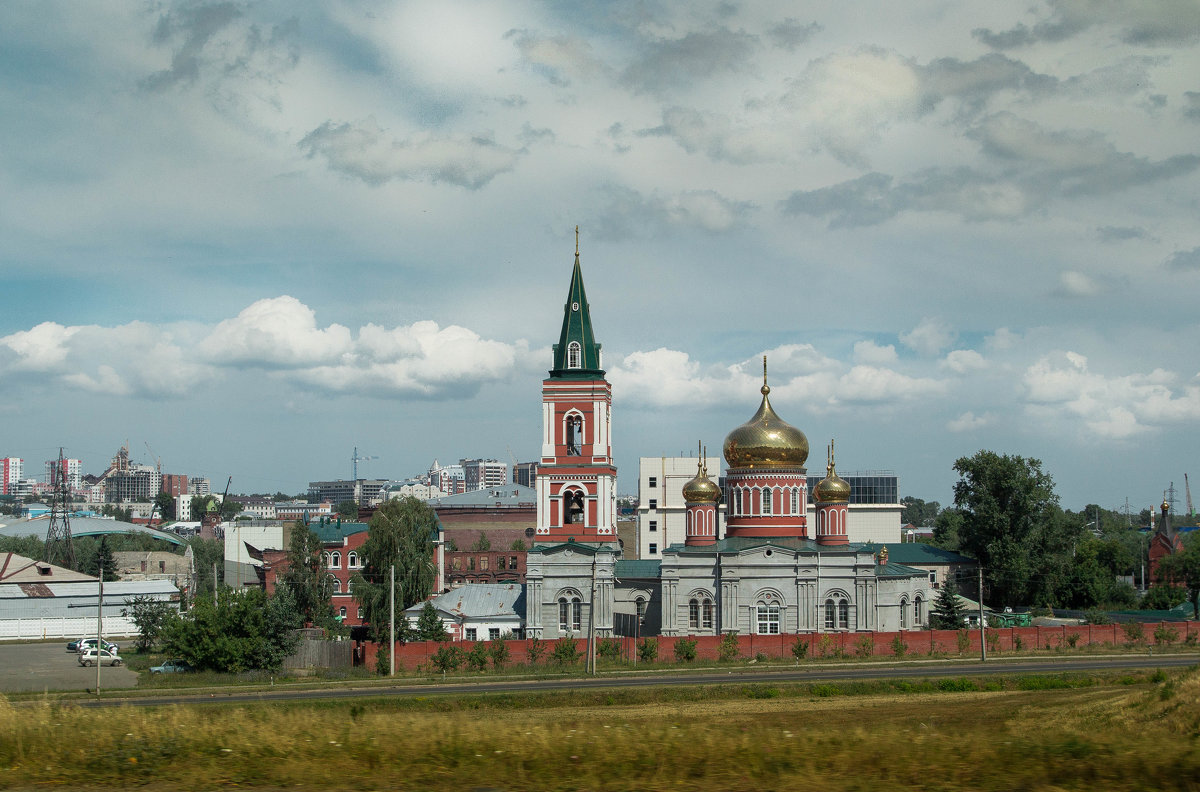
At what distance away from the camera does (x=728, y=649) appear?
183 feet

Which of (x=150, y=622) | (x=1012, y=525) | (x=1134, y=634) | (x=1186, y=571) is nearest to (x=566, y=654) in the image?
(x=150, y=622)

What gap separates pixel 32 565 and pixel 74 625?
1086 centimetres

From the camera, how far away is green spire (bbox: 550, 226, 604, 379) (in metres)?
64.6

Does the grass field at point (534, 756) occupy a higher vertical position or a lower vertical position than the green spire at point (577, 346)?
lower

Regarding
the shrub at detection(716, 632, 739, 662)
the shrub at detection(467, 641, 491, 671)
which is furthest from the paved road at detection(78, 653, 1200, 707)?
the shrub at detection(467, 641, 491, 671)

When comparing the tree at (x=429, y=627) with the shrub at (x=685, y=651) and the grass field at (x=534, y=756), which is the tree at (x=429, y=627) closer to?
the shrub at (x=685, y=651)

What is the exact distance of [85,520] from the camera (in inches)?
5743

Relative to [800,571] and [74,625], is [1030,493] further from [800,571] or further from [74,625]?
[74,625]

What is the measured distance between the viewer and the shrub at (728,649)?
55844 mm

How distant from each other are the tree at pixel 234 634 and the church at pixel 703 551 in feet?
47.8

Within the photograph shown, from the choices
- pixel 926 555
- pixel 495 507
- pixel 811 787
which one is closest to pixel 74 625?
pixel 495 507

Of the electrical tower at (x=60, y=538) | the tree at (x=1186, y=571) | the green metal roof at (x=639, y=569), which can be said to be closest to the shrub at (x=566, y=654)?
the green metal roof at (x=639, y=569)

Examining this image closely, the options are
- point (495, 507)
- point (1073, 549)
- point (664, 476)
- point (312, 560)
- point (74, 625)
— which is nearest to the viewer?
point (312, 560)

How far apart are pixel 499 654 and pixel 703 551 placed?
13.8 meters
